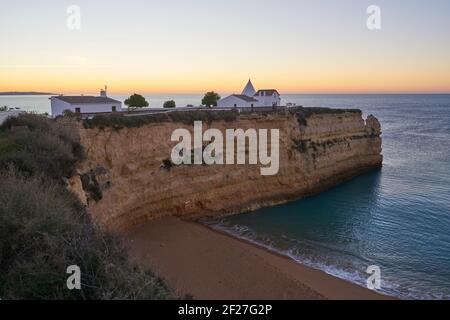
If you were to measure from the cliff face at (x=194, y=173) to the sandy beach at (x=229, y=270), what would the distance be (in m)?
2.50

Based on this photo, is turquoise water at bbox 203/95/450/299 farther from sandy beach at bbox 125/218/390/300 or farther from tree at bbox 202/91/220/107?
tree at bbox 202/91/220/107

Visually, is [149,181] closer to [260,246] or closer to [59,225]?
[260,246]

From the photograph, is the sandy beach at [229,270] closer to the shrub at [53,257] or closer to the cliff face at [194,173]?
the cliff face at [194,173]

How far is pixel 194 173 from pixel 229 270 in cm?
933

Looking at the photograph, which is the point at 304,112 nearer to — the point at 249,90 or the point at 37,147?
the point at 249,90

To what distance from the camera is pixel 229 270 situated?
50.6 ft

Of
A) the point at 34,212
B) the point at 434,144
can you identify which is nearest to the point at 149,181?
the point at 34,212

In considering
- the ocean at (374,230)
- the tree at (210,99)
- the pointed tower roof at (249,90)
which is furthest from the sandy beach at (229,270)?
the pointed tower roof at (249,90)

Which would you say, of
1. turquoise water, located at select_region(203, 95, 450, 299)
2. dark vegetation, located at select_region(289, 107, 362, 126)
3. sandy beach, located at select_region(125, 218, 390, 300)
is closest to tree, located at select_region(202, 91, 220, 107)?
dark vegetation, located at select_region(289, 107, 362, 126)

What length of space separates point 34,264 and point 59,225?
1274 millimetres

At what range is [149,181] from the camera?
21.5 metres

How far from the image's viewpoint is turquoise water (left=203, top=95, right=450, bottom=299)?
16.2 meters

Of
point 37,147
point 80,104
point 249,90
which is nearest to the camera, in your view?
point 37,147

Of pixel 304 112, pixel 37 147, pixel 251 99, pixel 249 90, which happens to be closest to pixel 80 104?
pixel 37 147
